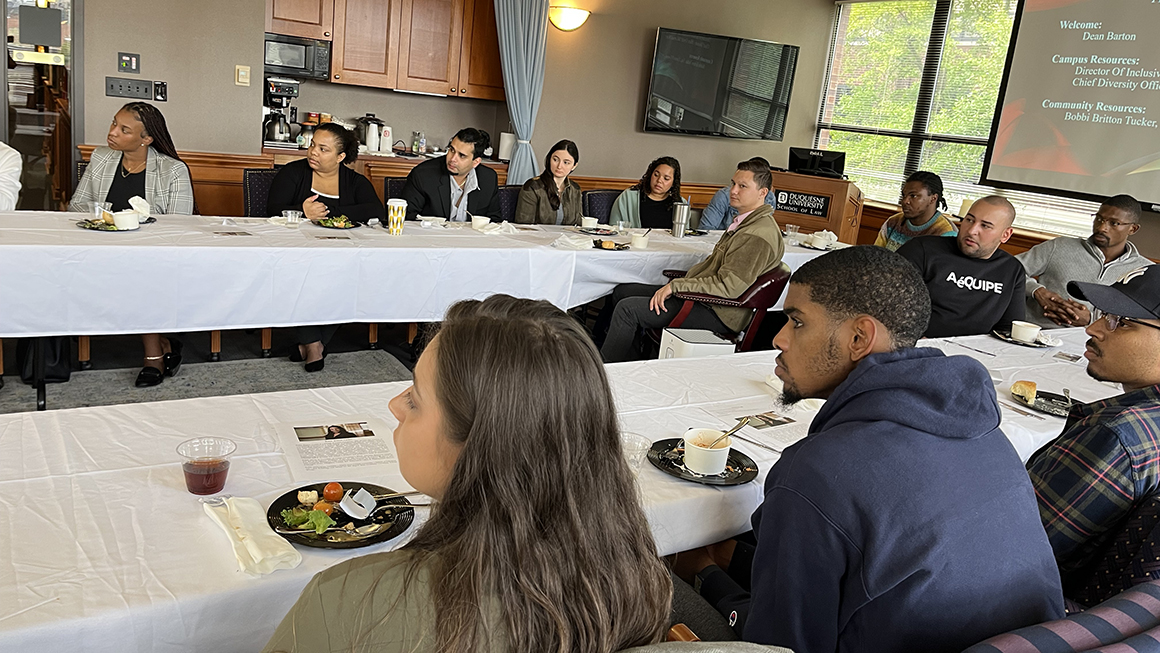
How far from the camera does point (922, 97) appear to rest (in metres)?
7.00

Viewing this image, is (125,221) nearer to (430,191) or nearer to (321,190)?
(321,190)

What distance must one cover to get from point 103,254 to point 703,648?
2866 millimetres

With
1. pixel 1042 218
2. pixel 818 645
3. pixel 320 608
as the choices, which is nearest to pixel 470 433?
pixel 320 608

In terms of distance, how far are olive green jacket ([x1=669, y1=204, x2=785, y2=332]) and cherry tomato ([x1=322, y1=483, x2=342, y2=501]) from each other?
8.45ft

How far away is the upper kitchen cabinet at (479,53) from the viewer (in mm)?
6211

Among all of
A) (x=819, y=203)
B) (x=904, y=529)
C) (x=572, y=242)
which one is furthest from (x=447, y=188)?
(x=904, y=529)

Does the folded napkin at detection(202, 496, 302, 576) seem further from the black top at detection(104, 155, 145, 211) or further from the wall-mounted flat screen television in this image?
the wall-mounted flat screen television

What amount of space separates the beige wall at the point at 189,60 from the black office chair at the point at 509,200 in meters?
1.68

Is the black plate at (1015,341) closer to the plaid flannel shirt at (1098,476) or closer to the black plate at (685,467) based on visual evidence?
the plaid flannel shirt at (1098,476)

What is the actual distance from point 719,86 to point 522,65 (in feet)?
6.15

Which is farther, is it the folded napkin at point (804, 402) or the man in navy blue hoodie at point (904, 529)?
the folded napkin at point (804, 402)

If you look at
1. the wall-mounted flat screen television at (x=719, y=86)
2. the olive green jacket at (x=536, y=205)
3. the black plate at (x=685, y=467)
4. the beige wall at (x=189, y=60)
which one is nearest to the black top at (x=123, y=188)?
the beige wall at (x=189, y=60)

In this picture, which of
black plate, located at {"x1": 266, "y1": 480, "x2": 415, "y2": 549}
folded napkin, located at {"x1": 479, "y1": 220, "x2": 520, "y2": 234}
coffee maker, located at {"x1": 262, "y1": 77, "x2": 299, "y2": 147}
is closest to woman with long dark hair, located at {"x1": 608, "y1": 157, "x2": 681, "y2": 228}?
folded napkin, located at {"x1": 479, "y1": 220, "x2": 520, "y2": 234}

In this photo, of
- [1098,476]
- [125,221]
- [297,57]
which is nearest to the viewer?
[1098,476]
